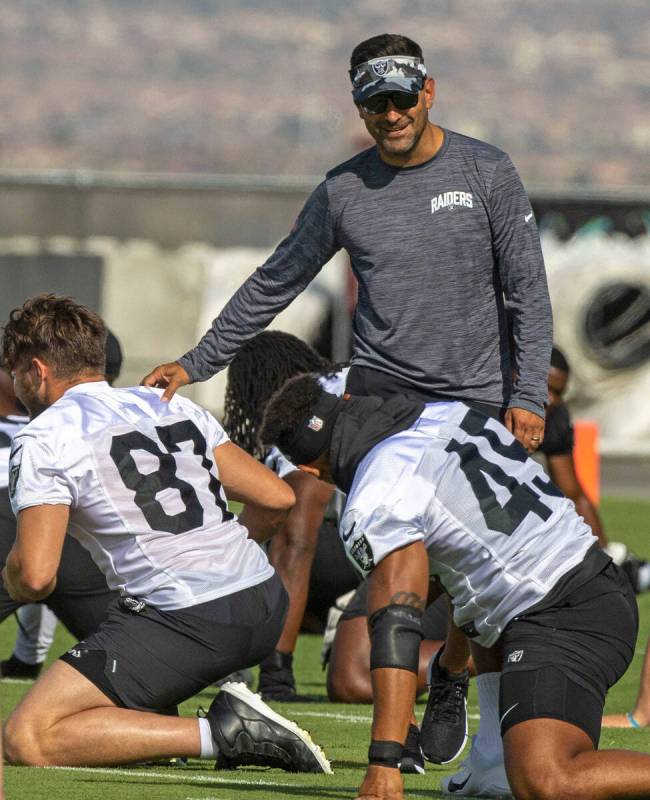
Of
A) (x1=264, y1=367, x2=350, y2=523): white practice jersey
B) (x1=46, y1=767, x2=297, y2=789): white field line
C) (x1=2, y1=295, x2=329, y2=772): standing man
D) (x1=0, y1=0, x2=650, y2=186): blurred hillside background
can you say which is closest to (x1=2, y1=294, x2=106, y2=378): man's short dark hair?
(x1=2, y1=295, x2=329, y2=772): standing man

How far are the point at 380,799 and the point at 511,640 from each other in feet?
2.27

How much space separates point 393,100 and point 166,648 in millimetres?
1902

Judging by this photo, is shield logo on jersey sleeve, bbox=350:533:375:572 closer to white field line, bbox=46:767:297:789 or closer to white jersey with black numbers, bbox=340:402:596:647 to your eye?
white jersey with black numbers, bbox=340:402:596:647

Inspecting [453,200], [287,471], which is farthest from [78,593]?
[453,200]

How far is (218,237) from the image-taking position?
1081 inches

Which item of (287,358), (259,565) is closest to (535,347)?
(259,565)

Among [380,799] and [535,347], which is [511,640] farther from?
[535,347]

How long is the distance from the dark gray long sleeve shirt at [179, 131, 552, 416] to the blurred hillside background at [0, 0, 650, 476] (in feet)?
55.2

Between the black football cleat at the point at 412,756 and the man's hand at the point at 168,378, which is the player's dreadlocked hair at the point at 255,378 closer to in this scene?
the man's hand at the point at 168,378

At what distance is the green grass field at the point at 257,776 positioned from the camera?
5039 mm

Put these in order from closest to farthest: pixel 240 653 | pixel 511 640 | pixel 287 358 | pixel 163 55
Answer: pixel 511 640, pixel 240 653, pixel 287 358, pixel 163 55

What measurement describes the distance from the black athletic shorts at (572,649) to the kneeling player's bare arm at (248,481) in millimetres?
994

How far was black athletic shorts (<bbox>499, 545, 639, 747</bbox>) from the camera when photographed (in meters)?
4.88

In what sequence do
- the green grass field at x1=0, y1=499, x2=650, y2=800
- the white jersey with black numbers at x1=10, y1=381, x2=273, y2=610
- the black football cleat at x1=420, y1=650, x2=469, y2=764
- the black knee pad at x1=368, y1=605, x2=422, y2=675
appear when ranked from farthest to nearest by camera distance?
1. the black football cleat at x1=420, y1=650, x2=469, y2=764
2. the white jersey with black numbers at x1=10, y1=381, x2=273, y2=610
3. the green grass field at x1=0, y1=499, x2=650, y2=800
4. the black knee pad at x1=368, y1=605, x2=422, y2=675
